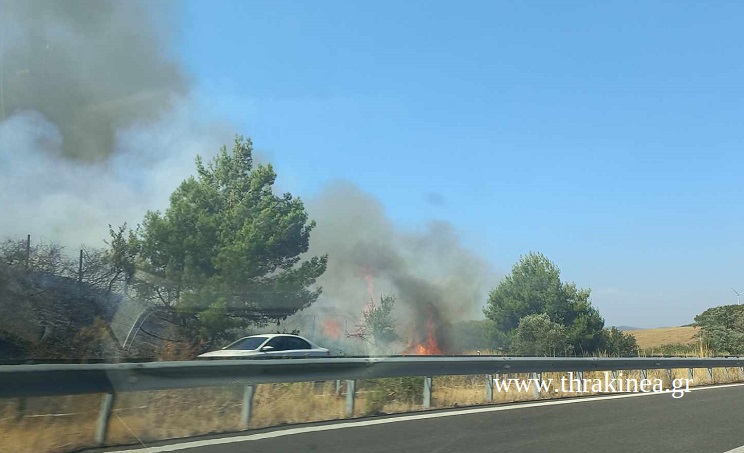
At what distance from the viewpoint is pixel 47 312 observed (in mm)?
17938

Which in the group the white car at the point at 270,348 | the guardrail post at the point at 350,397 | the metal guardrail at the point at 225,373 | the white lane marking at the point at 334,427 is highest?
the white car at the point at 270,348

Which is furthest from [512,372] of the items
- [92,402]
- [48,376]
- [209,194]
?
[209,194]

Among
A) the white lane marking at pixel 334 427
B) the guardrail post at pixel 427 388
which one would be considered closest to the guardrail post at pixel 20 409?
the white lane marking at pixel 334 427

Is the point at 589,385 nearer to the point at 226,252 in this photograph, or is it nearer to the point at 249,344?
the point at 249,344

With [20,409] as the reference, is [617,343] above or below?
above

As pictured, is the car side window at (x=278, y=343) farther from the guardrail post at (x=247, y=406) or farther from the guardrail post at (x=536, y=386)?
the guardrail post at (x=247, y=406)

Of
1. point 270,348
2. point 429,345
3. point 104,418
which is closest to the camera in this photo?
point 104,418

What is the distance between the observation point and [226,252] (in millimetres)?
29625

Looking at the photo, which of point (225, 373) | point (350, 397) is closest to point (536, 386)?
point (350, 397)

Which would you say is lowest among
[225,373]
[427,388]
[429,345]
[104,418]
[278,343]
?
[104,418]

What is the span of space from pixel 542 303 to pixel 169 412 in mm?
42823

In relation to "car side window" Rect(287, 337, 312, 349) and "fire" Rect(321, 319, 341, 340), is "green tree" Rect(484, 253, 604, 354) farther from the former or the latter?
"car side window" Rect(287, 337, 312, 349)

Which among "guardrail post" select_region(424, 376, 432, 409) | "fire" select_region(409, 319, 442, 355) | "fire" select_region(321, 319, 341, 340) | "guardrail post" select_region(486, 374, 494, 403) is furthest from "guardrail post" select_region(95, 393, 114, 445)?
"fire" select_region(409, 319, 442, 355)

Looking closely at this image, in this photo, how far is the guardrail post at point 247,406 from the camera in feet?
28.7
